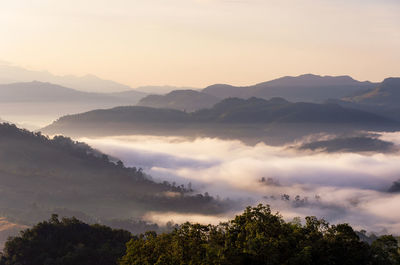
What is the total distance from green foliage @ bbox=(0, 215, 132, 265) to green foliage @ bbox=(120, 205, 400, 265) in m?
50.3

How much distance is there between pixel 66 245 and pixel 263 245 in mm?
77450

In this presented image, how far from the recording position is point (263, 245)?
48.4m

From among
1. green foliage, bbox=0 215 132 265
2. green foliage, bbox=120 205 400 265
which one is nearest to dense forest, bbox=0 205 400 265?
green foliage, bbox=120 205 400 265

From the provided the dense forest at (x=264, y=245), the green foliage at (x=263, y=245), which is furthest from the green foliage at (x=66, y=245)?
the green foliage at (x=263, y=245)

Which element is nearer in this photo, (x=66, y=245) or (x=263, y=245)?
(x=263, y=245)

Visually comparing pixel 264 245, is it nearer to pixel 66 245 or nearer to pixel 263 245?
pixel 263 245

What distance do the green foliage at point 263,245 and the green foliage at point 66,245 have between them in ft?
165

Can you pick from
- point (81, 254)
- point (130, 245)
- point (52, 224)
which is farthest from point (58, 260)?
Answer: point (130, 245)

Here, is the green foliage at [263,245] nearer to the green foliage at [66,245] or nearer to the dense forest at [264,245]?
the dense forest at [264,245]

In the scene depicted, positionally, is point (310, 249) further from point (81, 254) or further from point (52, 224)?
point (52, 224)

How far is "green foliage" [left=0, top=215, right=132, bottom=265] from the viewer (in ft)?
349

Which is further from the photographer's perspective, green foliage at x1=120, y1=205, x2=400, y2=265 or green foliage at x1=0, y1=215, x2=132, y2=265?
green foliage at x1=0, y1=215, x2=132, y2=265

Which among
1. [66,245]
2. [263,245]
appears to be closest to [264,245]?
[263,245]

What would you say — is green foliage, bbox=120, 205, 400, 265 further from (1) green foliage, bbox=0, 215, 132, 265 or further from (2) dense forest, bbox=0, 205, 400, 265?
(1) green foliage, bbox=0, 215, 132, 265
